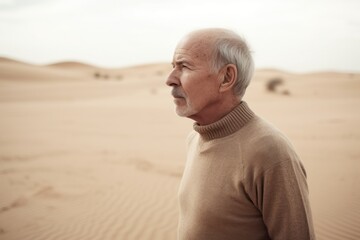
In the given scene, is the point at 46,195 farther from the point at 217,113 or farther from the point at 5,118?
the point at 5,118

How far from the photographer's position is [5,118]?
13.4 meters

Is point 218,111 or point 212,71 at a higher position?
point 212,71

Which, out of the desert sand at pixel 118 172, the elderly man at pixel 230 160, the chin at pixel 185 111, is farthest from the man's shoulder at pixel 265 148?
the desert sand at pixel 118 172

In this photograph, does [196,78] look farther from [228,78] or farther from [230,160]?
[230,160]

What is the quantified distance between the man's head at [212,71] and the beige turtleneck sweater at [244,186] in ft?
0.32

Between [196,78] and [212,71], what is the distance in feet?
0.32

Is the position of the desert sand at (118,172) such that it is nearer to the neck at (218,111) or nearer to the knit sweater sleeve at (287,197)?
the neck at (218,111)

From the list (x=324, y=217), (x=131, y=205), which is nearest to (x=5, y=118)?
(x=131, y=205)

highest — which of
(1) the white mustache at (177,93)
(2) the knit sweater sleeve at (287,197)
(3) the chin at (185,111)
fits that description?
(1) the white mustache at (177,93)

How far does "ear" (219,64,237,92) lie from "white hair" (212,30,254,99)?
28mm

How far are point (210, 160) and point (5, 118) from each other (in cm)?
1378

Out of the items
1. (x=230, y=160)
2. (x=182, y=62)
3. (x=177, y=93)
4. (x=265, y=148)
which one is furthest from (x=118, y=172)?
(x=265, y=148)

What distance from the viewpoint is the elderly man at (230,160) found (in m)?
1.53

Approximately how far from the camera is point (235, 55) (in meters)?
1.76
